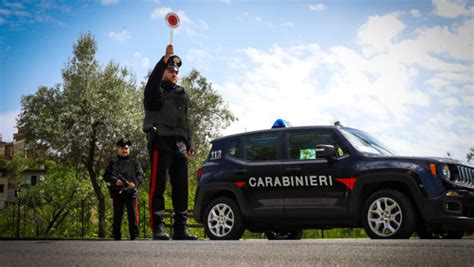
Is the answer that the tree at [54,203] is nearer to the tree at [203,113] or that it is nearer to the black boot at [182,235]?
the tree at [203,113]

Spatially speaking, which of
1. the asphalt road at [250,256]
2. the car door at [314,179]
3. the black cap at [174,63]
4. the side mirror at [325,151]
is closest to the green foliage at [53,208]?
the car door at [314,179]

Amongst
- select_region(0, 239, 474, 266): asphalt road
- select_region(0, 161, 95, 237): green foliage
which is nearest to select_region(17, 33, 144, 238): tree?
select_region(0, 161, 95, 237): green foliage

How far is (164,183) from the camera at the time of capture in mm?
8609

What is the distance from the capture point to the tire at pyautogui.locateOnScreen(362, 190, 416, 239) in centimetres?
802

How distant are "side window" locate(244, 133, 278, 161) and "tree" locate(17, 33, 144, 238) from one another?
79.0 feet

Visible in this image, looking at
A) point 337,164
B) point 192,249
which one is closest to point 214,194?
point 337,164

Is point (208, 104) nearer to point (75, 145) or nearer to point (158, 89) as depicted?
point (75, 145)

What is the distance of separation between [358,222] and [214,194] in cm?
234

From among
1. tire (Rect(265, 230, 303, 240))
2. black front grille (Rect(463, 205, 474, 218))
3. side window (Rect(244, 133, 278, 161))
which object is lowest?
tire (Rect(265, 230, 303, 240))

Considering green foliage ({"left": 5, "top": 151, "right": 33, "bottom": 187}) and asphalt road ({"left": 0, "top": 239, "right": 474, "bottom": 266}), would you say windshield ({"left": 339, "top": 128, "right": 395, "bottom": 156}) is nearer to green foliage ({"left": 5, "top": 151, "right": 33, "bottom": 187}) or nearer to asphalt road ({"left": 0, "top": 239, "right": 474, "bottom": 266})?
asphalt road ({"left": 0, "top": 239, "right": 474, "bottom": 266})

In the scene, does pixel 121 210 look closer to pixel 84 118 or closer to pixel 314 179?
pixel 314 179

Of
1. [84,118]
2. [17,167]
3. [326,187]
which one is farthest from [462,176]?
[17,167]

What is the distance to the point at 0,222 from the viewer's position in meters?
65.4

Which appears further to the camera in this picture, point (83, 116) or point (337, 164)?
point (83, 116)
